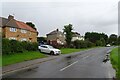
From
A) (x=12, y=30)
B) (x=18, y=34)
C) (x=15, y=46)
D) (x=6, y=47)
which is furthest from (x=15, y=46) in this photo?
(x=18, y=34)

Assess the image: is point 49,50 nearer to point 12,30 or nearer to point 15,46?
point 15,46

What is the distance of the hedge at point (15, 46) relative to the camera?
88.2ft

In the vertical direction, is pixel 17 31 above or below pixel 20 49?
above

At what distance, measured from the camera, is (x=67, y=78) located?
12242mm

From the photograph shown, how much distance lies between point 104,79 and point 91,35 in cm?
13875

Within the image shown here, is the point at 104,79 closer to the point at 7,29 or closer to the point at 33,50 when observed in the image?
the point at 33,50

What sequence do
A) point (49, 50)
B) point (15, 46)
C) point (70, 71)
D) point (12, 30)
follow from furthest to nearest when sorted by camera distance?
point (12, 30), point (49, 50), point (15, 46), point (70, 71)

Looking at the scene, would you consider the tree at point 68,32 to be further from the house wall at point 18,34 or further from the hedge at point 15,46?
the hedge at point 15,46

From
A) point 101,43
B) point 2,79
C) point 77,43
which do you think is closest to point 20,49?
point 2,79

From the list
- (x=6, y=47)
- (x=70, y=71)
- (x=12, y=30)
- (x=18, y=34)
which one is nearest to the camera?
(x=70, y=71)

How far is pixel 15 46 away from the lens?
30.0m

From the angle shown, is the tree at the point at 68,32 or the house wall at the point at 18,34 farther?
the tree at the point at 68,32

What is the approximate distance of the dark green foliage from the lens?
2688 centimetres

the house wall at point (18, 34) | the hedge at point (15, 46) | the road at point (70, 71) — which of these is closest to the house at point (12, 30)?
the house wall at point (18, 34)
